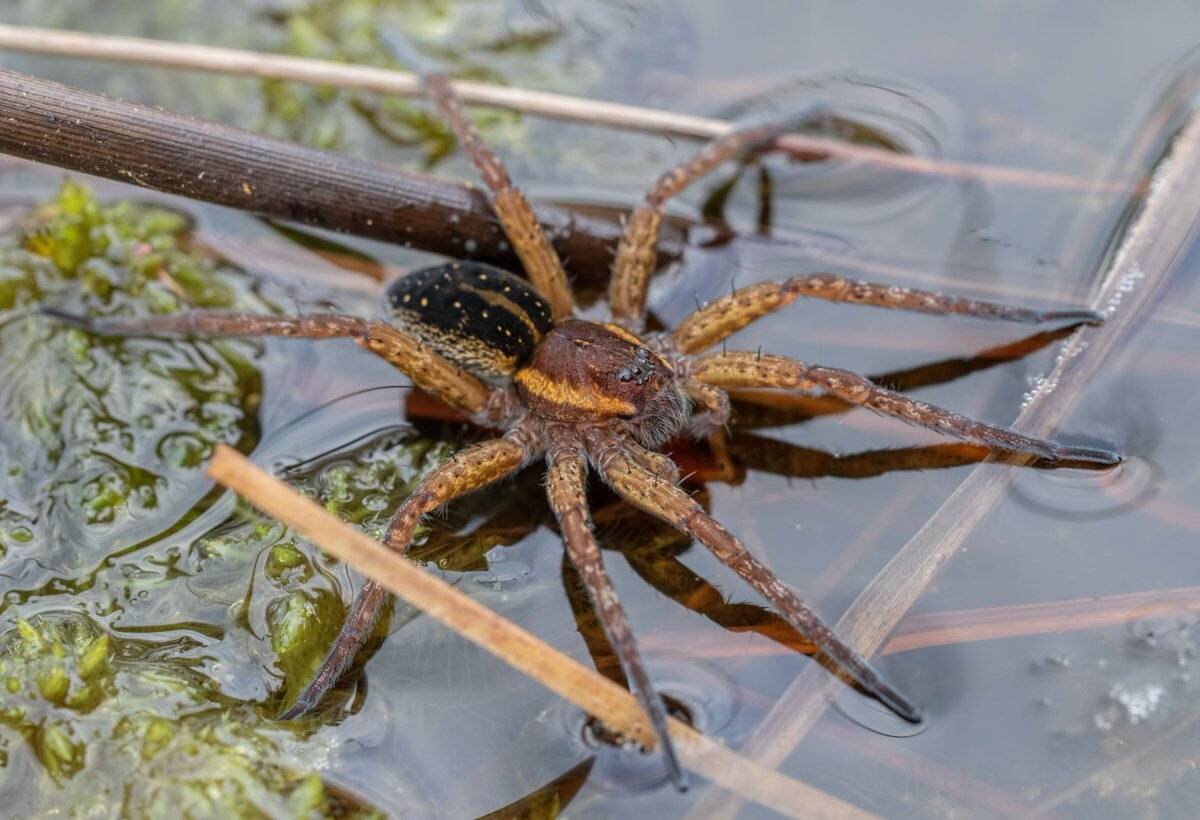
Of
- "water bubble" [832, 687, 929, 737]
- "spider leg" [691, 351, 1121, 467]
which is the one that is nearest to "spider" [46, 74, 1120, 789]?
"spider leg" [691, 351, 1121, 467]

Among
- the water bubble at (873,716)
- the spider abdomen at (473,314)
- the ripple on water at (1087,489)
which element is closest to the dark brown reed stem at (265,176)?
the spider abdomen at (473,314)

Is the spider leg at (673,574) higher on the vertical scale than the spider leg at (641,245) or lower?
lower

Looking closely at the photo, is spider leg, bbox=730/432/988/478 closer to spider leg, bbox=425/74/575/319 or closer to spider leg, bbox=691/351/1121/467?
spider leg, bbox=691/351/1121/467

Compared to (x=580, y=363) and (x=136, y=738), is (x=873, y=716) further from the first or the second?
(x=136, y=738)

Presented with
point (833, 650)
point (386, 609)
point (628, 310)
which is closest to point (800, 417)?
point (628, 310)

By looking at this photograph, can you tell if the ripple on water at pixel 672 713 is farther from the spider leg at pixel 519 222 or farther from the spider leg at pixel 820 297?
the spider leg at pixel 519 222

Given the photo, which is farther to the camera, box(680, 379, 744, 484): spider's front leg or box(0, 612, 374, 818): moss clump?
box(680, 379, 744, 484): spider's front leg

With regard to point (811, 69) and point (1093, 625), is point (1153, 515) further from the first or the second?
point (811, 69)
